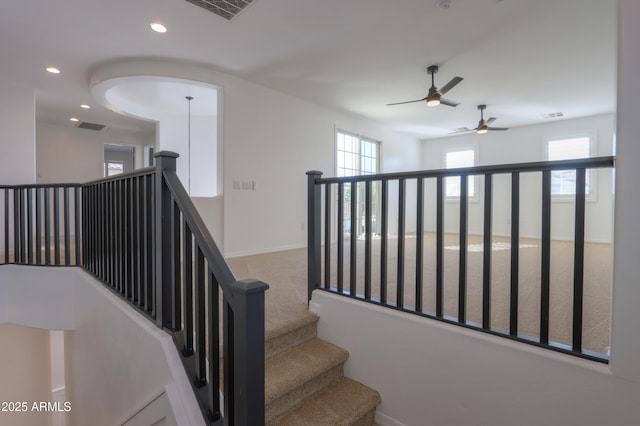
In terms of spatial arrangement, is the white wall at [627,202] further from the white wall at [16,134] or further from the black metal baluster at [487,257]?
the white wall at [16,134]

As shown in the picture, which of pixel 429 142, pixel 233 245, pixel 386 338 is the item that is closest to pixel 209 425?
pixel 386 338

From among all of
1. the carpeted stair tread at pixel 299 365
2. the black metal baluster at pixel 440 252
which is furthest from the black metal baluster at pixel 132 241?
the black metal baluster at pixel 440 252

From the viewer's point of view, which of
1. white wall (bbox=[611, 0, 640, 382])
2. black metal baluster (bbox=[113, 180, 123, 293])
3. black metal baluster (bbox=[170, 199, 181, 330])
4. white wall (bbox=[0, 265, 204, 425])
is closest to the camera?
white wall (bbox=[611, 0, 640, 382])

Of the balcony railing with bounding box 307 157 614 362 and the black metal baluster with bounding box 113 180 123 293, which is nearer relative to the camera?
the balcony railing with bounding box 307 157 614 362

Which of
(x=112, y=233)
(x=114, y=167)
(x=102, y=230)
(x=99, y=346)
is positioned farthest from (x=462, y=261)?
Result: (x=114, y=167)

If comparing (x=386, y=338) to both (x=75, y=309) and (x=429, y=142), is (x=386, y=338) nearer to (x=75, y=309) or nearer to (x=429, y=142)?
(x=75, y=309)

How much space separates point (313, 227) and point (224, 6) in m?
2.19

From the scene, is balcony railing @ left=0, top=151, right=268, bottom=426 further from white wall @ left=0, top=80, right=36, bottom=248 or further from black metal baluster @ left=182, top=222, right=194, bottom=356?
white wall @ left=0, top=80, right=36, bottom=248

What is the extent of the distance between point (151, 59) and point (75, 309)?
2996 mm

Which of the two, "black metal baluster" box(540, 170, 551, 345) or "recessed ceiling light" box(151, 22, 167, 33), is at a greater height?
"recessed ceiling light" box(151, 22, 167, 33)

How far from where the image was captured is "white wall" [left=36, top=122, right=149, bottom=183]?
6.48 meters

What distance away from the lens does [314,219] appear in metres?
2.46

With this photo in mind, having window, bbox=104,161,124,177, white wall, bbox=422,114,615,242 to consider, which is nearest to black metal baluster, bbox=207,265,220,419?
white wall, bbox=422,114,615,242

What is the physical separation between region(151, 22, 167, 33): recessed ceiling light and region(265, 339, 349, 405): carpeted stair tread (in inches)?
129
